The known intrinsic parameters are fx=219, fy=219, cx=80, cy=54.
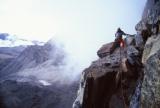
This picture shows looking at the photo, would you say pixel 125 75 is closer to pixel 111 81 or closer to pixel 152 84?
pixel 111 81

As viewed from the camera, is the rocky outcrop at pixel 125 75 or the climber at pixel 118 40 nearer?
the rocky outcrop at pixel 125 75

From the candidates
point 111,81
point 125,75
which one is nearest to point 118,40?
point 111,81

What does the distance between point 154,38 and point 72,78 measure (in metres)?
88.9

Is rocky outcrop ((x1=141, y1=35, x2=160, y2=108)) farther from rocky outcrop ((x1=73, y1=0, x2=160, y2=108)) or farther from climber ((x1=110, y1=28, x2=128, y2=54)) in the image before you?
climber ((x1=110, y1=28, x2=128, y2=54))

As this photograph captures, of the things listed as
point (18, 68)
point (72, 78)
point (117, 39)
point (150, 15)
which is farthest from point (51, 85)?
point (150, 15)

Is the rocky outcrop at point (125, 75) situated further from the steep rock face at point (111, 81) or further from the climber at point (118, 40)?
the climber at point (118, 40)

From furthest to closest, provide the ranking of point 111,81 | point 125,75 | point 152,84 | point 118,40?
1. point 118,40
2. point 111,81
3. point 125,75
4. point 152,84

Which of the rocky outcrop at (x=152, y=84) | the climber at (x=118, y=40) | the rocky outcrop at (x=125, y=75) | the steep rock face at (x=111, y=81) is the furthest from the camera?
the climber at (x=118, y=40)

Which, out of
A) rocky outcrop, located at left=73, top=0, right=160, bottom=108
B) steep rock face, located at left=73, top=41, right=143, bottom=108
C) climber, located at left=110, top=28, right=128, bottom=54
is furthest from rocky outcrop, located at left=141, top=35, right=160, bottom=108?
climber, located at left=110, top=28, right=128, bottom=54

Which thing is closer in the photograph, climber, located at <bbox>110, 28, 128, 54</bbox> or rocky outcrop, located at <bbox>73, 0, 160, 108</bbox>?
rocky outcrop, located at <bbox>73, 0, 160, 108</bbox>

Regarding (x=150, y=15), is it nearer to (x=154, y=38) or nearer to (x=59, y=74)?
(x=154, y=38)

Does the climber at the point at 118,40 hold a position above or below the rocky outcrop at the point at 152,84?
above

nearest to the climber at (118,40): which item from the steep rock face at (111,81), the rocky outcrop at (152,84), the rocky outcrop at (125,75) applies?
the rocky outcrop at (125,75)

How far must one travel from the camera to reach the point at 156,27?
75.0 ft
